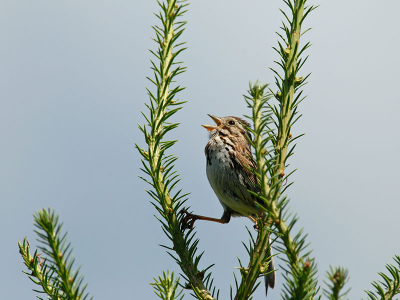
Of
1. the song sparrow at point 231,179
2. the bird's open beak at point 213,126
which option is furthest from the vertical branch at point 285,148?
the bird's open beak at point 213,126

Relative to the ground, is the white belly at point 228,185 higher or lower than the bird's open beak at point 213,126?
lower

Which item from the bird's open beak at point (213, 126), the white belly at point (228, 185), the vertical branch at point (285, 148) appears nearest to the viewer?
the vertical branch at point (285, 148)

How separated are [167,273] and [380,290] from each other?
1142mm

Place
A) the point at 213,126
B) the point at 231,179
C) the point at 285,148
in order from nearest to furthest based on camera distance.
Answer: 1. the point at 285,148
2. the point at 231,179
3. the point at 213,126

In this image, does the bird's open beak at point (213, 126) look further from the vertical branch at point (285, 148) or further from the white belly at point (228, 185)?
the vertical branch at point (285, 148)

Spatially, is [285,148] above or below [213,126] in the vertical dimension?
below

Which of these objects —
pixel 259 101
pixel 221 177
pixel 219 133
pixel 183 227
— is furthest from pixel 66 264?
pixel 219 133

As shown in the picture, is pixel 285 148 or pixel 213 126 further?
pixel 213 126

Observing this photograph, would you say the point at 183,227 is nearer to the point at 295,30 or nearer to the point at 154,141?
the point at 154,141

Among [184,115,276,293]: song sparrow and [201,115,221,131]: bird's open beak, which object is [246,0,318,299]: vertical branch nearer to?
[184,115,276,293]: song sparrow

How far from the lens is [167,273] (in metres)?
2.52

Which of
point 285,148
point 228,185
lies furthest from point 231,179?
point 285,148

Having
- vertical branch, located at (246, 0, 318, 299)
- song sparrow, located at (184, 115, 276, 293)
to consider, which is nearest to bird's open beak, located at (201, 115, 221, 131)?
song sparrow, located at (184, 115, 276, 293)

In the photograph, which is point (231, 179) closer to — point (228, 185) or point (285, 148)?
point (228, 185)
